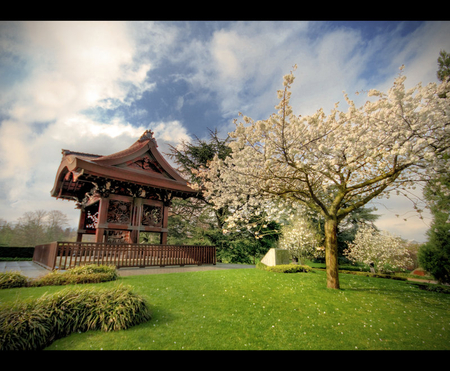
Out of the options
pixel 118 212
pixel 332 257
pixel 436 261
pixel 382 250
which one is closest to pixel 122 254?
pixel 118 212

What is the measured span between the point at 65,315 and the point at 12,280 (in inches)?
155

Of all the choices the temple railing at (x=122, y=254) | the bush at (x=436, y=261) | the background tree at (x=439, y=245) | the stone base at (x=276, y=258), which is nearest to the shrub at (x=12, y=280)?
the temple railing at (x=122, y=254)

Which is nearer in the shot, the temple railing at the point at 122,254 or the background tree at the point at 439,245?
the temple railing at the point at 122,254

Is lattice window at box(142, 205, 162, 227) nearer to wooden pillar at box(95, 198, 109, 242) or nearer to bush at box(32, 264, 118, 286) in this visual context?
wooden pillar at box(95, 198, 109, 242)

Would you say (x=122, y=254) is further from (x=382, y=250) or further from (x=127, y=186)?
(x=382, y=250)

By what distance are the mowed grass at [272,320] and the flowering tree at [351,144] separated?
193 cm

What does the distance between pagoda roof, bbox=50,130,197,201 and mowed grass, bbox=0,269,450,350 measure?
5.91m

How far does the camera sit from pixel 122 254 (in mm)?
10578

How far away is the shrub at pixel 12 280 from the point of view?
6004mm

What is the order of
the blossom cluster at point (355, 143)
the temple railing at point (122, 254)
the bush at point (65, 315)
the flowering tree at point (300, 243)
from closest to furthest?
the bush at point (65, 315) < the blossom cluster at point (355, 143) < the temple railing at point (122, 254) < the flowering tree at point (300, 243)

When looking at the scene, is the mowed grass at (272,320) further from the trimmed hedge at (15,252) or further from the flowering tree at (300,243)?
the trimmed hedge at (15,252)
